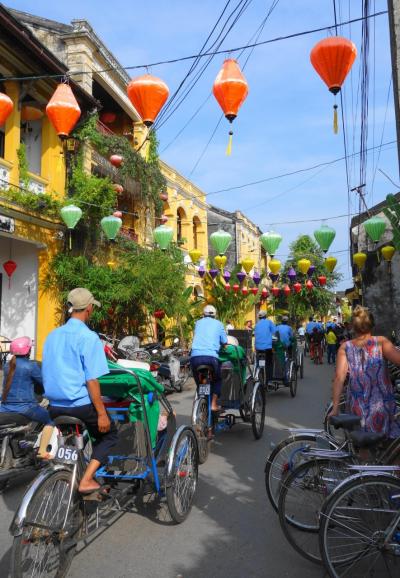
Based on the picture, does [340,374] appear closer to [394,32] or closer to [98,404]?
[98,404]

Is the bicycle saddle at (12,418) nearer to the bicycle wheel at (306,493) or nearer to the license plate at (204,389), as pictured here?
the license plate at (204,389)

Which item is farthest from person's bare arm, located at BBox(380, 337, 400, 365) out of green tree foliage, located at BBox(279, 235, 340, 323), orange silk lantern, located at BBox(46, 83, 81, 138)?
green tree foliage, located at BBox(279, 235, 340, 323)

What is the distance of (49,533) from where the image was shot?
284cm

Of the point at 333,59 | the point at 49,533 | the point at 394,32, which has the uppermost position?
the point at 394,32

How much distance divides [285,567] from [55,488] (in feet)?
5.31

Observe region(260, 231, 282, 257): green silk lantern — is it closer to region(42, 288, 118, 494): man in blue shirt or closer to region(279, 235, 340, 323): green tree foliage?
region(42, 288, 118, 494): man in blue shirt

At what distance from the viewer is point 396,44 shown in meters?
5.98

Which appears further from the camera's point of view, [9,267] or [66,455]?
[9,267]

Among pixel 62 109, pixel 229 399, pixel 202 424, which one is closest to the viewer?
pixel 202 424

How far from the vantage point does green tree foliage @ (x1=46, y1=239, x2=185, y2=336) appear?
574 inches

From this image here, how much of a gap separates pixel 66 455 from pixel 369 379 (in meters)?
2.27

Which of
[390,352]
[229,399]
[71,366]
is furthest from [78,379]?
[229,399]

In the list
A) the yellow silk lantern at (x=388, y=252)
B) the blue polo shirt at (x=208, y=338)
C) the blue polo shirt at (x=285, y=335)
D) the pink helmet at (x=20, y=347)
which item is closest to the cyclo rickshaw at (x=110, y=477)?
the blue polo shirt at (x=208, y=338)

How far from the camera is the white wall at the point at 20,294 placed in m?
14.2
